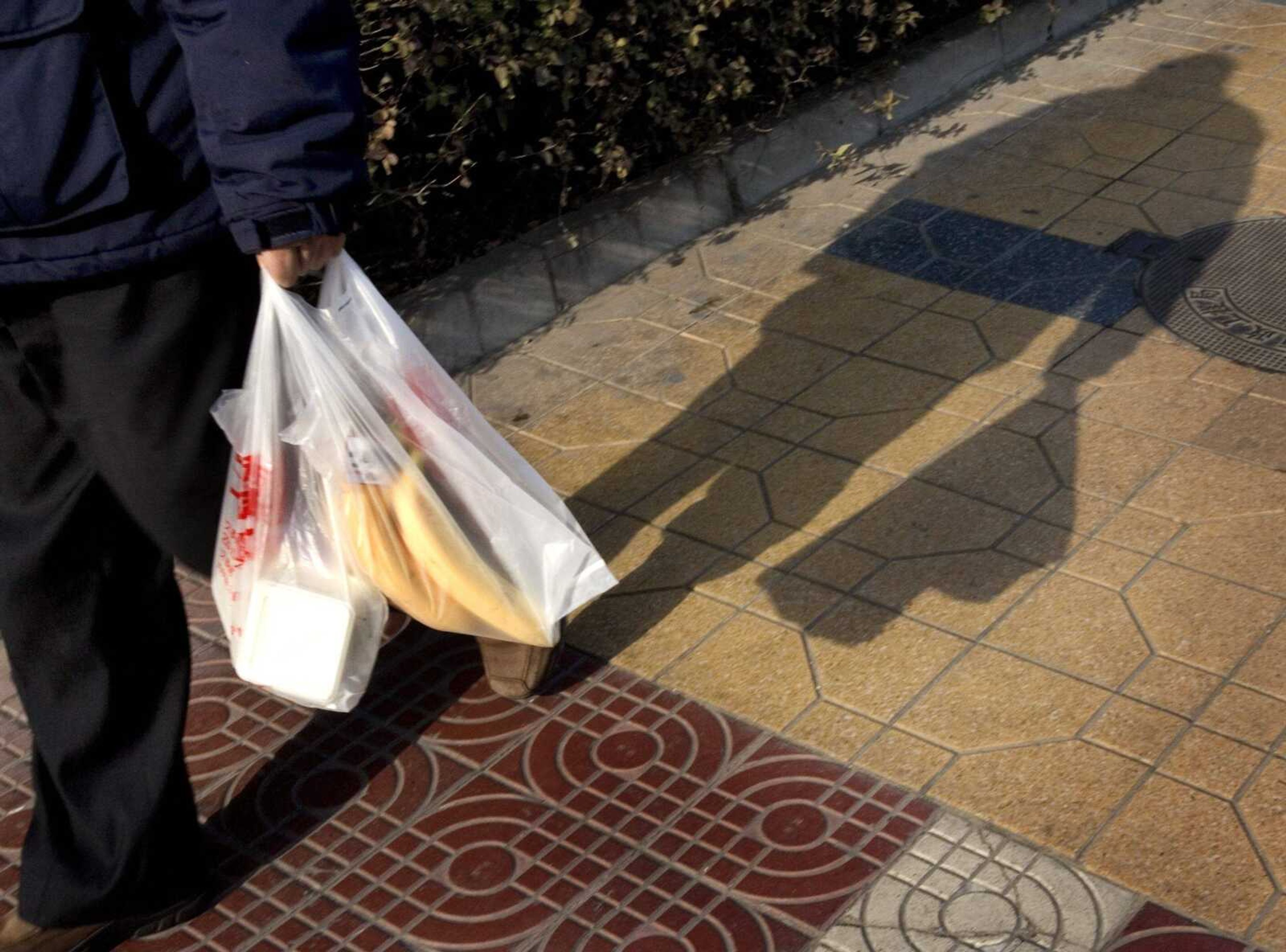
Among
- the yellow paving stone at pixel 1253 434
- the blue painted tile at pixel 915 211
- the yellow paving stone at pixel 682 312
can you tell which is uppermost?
the yellow paving stone at pixel 682 312

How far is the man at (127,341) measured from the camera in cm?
230

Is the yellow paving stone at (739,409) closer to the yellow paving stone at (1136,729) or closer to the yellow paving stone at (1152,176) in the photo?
the yellow paving stone at (1136,729)

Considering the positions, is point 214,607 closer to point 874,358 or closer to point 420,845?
point 420,845

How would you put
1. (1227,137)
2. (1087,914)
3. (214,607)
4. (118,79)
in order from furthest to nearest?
(1227,137), (214,607), (1087,914), (118,79)

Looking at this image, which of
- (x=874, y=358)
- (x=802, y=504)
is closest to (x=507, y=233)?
(x=874, y=358)

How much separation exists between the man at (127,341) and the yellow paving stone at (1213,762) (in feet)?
5.91

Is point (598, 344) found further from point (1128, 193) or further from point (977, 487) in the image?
point (1128, 193)

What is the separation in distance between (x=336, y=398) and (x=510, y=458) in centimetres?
42

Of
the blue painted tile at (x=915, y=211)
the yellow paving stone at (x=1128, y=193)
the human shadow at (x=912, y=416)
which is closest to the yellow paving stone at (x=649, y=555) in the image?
the human shadow at (x=912, y=416)

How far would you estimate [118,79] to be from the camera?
2.34 meters

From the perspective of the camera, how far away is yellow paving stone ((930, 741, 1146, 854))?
2.91 m

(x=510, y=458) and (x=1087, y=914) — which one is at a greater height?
(x=510, y=458)

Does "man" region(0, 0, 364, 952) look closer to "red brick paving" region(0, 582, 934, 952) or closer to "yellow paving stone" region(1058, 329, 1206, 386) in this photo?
"red brick paving" region(0, 582, 934, 952)

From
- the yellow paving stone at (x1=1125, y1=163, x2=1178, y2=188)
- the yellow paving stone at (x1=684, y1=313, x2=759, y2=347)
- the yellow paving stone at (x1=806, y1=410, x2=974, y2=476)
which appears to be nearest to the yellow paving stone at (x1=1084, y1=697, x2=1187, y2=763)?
the yellow paving stone at (x1=806, y1=410, x2=974, y2=476)
